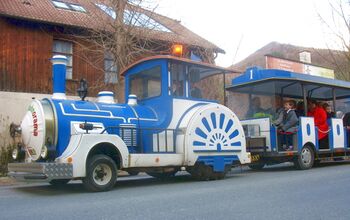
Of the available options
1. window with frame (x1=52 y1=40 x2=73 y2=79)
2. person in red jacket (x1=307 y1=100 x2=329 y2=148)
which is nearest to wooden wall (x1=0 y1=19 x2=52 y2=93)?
window with frame (x1=52 y1=40 x2=73 y2=79)

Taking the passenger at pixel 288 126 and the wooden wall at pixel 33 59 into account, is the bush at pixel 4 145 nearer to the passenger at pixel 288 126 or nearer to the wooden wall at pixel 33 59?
the wooden wall at pixel 33 59

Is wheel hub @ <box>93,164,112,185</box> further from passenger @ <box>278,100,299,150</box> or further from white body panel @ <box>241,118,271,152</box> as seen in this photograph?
passenger @ <box>278,100,299,150</box>

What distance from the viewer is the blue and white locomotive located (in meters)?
7.57

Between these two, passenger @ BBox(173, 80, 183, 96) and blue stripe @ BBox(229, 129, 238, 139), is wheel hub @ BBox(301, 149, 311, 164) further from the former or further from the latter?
passenger @ BBox(173, 80, 183, 96)

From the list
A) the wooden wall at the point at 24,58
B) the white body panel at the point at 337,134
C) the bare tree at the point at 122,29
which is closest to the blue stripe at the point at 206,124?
the white body panel at the point at 337,134

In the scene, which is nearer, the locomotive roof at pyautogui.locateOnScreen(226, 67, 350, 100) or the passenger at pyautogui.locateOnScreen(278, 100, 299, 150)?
the passenger at pyautogui.locateOnScreen(278, 100, 299, 150)

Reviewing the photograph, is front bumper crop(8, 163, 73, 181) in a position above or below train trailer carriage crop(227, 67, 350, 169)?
below

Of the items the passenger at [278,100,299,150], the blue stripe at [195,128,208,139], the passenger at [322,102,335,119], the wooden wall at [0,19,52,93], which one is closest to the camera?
the blue stripe at [195,128,208,139]

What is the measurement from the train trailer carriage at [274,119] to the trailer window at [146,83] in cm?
318

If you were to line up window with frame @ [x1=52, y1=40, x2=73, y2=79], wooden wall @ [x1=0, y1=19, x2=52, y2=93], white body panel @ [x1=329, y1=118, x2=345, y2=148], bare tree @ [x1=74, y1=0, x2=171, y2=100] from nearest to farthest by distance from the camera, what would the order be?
white body panel @ [x1=329, y1=118, x2=345, y2=148], bare tree @ [x1=74, y1=0, x2=171, y2=100], wooden wall @ [x1=0, y1=19, x2=52, y2=93], window with frame @ [x1=52, y1=40, x2=73, y2=79]

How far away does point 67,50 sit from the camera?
18.9m

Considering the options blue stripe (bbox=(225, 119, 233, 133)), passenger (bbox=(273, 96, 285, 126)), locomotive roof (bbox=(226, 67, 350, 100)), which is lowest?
blue stripe (bbox=(225, 119, 233, 133))

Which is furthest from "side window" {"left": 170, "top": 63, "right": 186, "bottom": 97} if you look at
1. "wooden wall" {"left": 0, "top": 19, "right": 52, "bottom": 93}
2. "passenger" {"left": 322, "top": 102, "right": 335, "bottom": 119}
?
"wooden wall" {"left": 0, "top": 19, "right": 52, "bottom": 93}

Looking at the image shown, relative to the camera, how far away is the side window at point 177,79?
30.6 feet
